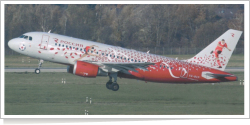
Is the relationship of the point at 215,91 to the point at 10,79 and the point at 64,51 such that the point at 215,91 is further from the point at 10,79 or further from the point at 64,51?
the point at 10,79

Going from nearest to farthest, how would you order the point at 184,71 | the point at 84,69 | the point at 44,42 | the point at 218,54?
the point at 84,69 → the point at 44,42 → the point at 184,71 → the point at 218,54

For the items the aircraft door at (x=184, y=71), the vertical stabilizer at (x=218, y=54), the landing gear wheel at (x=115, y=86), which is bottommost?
the landing gear wheel at (x=115, y=86)

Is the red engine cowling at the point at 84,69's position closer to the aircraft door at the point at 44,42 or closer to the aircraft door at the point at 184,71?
the aircraft door at the point at 44,42

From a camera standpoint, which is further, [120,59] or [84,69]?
[120,59]

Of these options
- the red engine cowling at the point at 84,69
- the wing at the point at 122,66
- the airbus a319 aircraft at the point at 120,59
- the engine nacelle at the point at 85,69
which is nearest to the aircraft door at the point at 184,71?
the airbus a319 aircraft at the point at 120,59

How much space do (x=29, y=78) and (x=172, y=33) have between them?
132 ft

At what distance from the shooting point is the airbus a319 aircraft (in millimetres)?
37188

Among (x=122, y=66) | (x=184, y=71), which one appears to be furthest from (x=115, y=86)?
(x=184, y=71)

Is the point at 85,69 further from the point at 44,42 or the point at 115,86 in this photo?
the point at 44,42

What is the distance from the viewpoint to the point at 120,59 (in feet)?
124

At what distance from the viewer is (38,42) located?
3734 cm

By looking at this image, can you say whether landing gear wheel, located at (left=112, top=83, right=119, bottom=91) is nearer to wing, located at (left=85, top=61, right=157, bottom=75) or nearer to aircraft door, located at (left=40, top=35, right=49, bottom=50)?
wing, located at (left=85, top=61, right=157, bottom=75)

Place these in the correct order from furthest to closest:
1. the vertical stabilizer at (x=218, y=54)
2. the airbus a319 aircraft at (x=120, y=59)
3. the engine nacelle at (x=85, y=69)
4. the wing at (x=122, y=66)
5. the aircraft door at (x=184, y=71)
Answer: the aircraft door at (x=184, y=71) → the vertical stabilizer at (x=218, y=54) → the airbus a319 aircraft at (x=120, y=59) → the wing at (x=122, y=66) → the engine nacelle at (x=85, y=69)

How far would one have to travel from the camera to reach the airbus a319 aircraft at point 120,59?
37.2 meters
